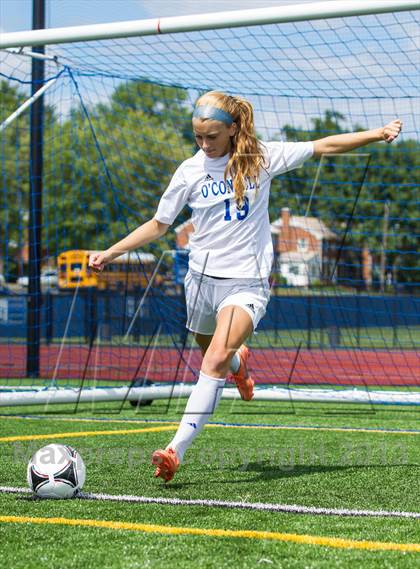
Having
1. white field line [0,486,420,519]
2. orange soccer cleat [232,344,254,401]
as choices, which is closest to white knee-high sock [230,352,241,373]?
orange soccer cleat [232,344,254,401]

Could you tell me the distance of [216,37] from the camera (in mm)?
7844

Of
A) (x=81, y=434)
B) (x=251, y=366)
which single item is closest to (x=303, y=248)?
Result: (x=251, y=366)

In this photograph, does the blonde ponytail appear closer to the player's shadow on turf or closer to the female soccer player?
the female soccer player

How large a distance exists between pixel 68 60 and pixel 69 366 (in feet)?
22.7

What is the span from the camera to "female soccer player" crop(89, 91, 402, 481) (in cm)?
521

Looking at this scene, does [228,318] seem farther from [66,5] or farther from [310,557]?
[66,5]

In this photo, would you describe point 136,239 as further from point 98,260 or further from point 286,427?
point 286,427

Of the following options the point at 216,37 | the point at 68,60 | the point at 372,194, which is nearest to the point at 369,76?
the point at 216,37

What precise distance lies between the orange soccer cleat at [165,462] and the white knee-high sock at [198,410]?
0.30ft

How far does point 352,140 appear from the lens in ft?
18.1

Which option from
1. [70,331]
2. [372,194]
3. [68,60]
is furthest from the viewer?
[372,194]

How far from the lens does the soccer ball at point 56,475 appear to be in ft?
15.2

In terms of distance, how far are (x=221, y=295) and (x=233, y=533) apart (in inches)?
70.8

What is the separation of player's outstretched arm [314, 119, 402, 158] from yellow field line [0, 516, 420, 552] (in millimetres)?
2441
